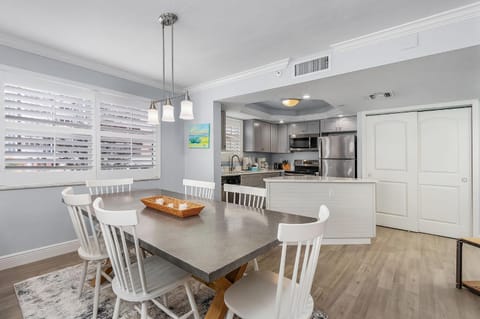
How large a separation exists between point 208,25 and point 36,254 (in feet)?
10.6

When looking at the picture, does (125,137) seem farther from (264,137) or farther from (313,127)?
(313,127)

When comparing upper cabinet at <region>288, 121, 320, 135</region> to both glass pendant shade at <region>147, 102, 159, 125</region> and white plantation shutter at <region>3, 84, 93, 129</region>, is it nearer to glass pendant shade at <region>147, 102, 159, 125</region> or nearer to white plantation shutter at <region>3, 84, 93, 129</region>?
glass pendant shade at <region>147, 102, 159, 125</region>

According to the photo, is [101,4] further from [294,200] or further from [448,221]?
[448,221]

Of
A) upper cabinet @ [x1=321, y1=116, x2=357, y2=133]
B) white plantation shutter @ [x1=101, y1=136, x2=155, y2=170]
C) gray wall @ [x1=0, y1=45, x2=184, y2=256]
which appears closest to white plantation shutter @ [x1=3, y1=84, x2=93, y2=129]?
gray wall @ [x1=0, y1=45, x2=184, y2=256]

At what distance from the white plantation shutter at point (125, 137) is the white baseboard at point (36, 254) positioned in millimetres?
1064

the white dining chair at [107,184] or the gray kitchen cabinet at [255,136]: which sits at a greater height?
the gray kitchen cabinet at [255,136]

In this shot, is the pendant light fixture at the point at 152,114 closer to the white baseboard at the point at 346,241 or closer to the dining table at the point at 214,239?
the dining table at the point at 214,239

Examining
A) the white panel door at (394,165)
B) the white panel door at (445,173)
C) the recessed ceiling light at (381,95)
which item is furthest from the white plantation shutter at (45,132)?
the white panel door at (445,173)

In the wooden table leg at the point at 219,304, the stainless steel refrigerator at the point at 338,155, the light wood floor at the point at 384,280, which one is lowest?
the light wood floor at the point at 384,280

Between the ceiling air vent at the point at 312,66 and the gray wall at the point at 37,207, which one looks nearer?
the gray wall at the point at 37,207

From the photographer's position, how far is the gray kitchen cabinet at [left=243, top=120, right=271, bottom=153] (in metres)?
5.64

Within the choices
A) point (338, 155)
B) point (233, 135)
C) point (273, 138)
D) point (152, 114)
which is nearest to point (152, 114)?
point (152, 114)

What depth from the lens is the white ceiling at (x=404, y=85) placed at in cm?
219

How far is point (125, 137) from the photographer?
3465 mm
